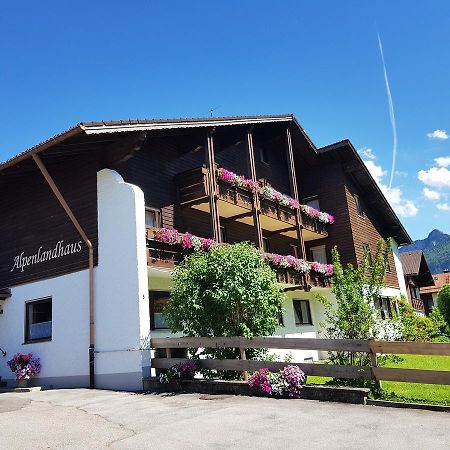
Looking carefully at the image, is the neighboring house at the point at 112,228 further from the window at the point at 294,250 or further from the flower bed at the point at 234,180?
the window at the point at 294,250

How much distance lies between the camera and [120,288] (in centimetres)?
1389

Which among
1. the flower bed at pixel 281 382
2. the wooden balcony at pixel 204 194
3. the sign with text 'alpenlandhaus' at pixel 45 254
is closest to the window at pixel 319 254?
the wooden balcony at pixel 204 194

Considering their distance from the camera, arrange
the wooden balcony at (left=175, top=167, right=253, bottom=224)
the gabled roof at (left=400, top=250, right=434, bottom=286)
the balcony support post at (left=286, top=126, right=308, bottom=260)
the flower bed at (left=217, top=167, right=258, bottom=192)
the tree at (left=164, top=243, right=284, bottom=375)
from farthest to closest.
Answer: the gabled roof at (left=400, top=250, right=434, bottom=286), the balcony support post at (left=286, top=126, right=308, bottom=260), the flower bed at (left=217, top=167, right=258, bottom=192), the wooden balcony at (left=175, top=167, right=253, bottom=224), the tree at (left=164, top=243, right=284, bottom=375)

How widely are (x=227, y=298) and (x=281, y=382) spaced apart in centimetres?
264

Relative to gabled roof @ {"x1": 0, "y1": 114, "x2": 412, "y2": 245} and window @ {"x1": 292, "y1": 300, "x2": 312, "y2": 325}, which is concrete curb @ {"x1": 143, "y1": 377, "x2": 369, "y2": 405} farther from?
window @ {"x1": 292, "y1": 300, "x2": 312, "y2": 325}

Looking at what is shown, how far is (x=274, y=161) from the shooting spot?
86.4ft

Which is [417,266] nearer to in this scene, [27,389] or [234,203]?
[234,203]

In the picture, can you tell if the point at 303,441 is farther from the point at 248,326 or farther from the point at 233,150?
the point at 233,150

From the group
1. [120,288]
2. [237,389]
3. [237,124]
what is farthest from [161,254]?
[237,124]

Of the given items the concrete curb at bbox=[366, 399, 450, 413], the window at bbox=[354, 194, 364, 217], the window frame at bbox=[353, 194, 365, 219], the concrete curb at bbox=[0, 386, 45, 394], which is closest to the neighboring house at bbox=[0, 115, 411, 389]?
the concrete curb at bbox=[0, 386, 45, 394]

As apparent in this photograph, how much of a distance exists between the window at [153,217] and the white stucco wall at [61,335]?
2853mm

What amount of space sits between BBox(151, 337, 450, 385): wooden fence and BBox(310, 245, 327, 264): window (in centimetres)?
1585

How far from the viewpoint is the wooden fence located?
8438 millimetres

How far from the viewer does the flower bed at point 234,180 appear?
59.4 ft
